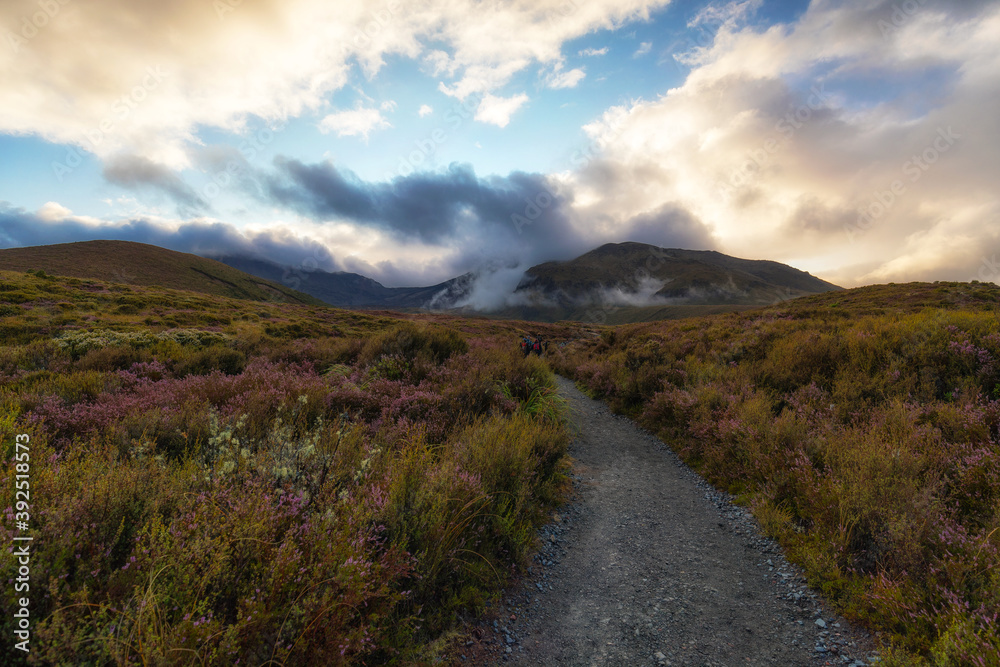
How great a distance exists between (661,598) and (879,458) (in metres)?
3.61

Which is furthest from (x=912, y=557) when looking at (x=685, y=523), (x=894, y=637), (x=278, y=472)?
(x=278, y=472)

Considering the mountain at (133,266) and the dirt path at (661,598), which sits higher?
the mountain at (133,266)

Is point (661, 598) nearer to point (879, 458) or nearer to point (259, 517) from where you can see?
point (879, 458)

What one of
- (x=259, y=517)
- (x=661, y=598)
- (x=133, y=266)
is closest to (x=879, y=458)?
(x=661, y=598)

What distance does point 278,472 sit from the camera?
11.3 feet

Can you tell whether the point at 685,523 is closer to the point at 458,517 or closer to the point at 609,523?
the point at 609,523

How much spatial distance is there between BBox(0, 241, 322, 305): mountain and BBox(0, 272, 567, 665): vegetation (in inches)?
4134

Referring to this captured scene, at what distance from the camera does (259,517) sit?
9.34 ft

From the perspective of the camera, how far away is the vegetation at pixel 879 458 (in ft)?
11.8

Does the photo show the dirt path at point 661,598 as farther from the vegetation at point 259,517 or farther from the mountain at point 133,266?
the mountain at point 133,266

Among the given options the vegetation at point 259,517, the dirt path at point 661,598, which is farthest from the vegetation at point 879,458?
the vegetation at point 259,517

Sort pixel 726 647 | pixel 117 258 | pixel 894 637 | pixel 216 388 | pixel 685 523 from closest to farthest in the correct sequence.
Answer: pixel 894 637
pixel 726 647
pixel 685 523
pixel 216 388
pixel 117 258

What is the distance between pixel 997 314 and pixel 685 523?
10125 millimetres

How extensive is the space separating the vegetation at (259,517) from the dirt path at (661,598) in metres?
0.51
